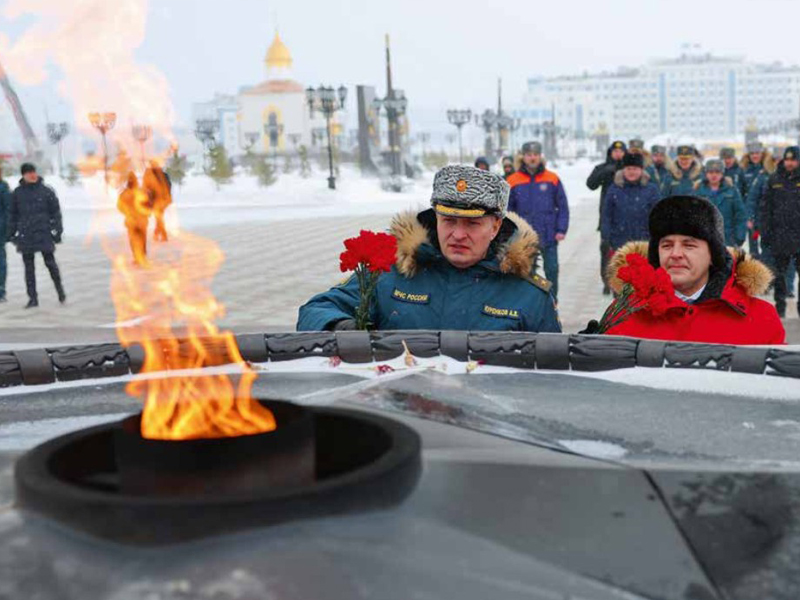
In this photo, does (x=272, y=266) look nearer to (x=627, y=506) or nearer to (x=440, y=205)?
(x=440, y=205)

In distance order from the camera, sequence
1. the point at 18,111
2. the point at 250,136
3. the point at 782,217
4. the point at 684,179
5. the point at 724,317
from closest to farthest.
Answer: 1. the point at 18,111
2. the point at 724,317
3. the point at 782,217
4. the point at 684,179
5. the point at 250,136

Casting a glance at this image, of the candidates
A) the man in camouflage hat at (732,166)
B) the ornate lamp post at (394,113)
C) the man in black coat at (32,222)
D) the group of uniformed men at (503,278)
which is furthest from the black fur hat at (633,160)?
the ornate lamp post at (394,113)

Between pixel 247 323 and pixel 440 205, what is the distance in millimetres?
6021

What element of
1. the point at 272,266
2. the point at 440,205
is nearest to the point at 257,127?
the point at 272,266

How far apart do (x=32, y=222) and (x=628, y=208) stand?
5.88 metres

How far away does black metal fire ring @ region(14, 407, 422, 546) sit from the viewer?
123 cm

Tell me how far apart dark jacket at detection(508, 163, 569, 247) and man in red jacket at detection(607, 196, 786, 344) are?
244 inches

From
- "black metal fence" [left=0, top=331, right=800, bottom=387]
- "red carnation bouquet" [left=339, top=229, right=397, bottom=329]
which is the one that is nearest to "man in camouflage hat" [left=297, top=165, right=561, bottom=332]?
"red carnation bouquet" [left=339, top=229, right=397, bottom=329]

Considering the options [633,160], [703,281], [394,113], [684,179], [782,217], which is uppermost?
[394,113]

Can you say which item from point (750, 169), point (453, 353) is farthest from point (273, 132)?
point (453, 353)

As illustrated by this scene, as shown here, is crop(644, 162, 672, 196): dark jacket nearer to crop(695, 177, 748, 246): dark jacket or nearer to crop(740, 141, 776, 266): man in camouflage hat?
crop(740, 141, 776, 266): man in camouflage hat

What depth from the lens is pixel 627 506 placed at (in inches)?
56.2

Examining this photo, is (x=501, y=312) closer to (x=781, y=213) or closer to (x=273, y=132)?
(x=781, y=213)

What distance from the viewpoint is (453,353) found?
2607mm
